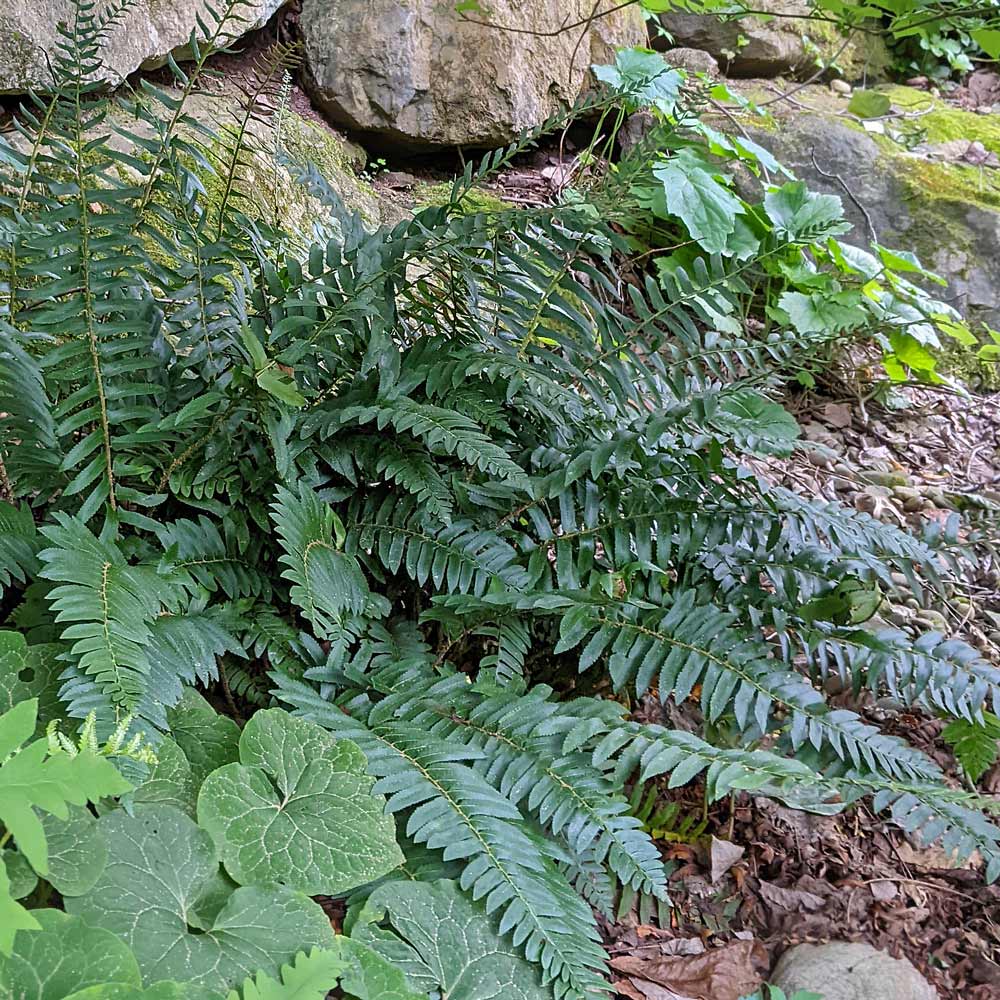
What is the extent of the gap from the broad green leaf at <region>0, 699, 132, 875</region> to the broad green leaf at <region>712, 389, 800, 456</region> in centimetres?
138

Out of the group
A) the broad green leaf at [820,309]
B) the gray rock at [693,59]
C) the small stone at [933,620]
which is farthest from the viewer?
the gray rock at [693,59]

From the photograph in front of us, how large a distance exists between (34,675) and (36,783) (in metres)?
0.63

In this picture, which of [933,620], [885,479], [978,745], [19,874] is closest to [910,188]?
[885,479]

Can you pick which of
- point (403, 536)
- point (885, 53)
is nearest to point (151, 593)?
point (403, 536)

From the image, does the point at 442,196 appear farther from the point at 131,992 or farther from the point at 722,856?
the point at 131,992

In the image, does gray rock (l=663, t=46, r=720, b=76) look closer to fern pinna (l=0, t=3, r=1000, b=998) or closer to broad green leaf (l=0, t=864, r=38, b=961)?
fern pinna (l=0, t=3, r=1000, b=998)

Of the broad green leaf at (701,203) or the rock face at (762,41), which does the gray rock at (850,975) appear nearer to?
the broad green leaf at (701,203)

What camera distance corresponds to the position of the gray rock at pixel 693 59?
4.70 meters

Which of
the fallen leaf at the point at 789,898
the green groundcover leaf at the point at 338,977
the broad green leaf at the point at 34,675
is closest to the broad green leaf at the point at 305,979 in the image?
the green groundcover leaf at the point at 338,977

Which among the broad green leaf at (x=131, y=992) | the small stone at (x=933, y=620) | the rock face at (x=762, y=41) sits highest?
the rock face at (x=762, y=41)

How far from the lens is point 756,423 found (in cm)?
189

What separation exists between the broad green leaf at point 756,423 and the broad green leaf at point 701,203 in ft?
4.69

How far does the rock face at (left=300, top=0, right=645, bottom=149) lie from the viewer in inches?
139

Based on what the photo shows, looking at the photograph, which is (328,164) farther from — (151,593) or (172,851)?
(172,851)
